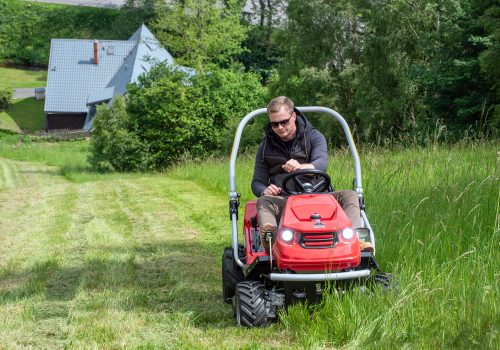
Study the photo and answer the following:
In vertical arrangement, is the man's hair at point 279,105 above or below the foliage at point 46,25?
below

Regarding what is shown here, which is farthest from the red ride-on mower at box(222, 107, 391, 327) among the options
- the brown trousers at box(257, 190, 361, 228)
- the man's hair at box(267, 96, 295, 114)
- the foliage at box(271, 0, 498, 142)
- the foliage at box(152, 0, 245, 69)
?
the foliage at box(152, 0, 245, 69)

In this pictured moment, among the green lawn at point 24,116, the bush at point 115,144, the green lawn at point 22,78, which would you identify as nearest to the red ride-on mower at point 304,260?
the bush at point 115,144

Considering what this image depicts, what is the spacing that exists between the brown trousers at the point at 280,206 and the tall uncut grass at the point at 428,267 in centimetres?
58

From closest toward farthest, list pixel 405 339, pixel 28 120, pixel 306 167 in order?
pixel 405 339 < pixel 306 167 < pixel 28 120

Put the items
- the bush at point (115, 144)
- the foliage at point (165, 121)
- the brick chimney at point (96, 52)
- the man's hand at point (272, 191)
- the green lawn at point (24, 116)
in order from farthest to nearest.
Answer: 1. the green lawn at point (24, 116)
2. the brick chimney at point (96, 52)
3. the foliage at point (165, 121)
4. the bush at point (115, 144)
5. the man's hand at point (272, 191)

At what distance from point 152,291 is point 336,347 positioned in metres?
2.93

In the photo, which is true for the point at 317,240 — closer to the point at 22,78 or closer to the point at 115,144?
the point at 115,144

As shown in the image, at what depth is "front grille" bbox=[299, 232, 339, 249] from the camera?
5.99 m

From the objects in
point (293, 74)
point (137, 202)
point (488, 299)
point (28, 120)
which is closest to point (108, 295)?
point (488, 299)

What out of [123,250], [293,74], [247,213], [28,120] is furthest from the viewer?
[28,120]

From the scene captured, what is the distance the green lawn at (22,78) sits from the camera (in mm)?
79006

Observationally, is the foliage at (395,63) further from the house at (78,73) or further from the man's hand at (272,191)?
the house at (78,73)

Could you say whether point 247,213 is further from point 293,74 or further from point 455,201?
point 293,74

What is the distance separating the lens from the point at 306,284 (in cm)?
604
